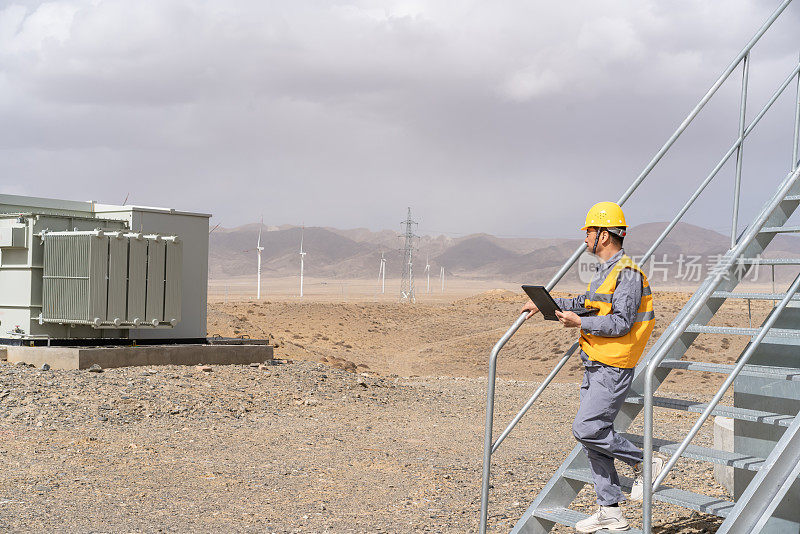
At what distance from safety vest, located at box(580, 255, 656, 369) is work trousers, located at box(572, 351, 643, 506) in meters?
0.08

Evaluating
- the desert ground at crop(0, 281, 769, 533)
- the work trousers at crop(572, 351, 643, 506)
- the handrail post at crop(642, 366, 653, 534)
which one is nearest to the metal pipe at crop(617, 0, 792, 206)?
the work trousers at crop(572, 351, 643, 506)

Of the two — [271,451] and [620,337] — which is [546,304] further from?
[271,451]

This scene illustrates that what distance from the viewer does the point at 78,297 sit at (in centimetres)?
1420

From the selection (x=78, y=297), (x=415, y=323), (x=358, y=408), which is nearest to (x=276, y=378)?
(x=358, y=408)

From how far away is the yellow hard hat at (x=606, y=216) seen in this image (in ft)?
17.3

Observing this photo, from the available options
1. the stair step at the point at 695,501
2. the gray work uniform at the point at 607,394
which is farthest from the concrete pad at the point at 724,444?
the gray work uniform at the point at 607,394

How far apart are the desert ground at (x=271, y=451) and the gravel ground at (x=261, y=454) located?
3 cm

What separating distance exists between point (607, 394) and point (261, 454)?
6017mm

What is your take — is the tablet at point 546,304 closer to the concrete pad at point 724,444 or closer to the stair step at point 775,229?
the stair step at point 775,229

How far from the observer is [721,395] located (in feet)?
15.7

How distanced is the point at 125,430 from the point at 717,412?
8.39 m

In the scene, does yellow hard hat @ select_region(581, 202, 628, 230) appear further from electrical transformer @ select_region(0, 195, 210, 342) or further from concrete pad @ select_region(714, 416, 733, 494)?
electrical transformer @ select_region(0, 195, 210, 342)

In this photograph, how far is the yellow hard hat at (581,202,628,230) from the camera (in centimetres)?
529

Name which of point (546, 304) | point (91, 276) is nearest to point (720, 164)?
point (546, 304)
